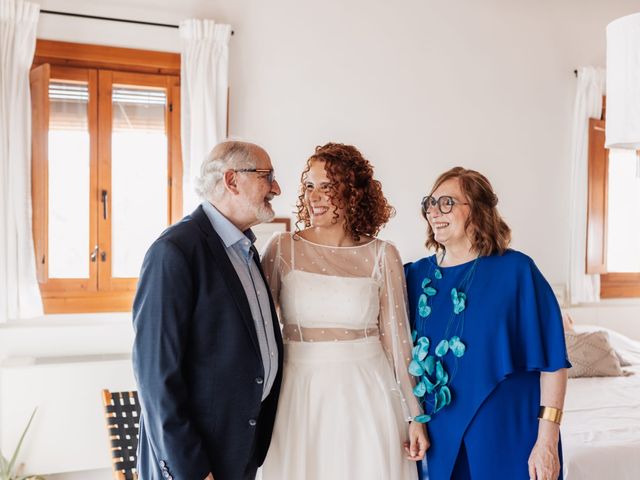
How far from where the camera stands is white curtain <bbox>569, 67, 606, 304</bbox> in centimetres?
428

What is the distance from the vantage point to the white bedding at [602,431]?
230 cm

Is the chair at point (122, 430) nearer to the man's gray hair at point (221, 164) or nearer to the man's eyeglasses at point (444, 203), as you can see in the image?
the man's gray hair at point (221, 164)

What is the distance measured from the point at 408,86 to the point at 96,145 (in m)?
2.01

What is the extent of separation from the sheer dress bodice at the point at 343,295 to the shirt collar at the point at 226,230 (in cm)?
25

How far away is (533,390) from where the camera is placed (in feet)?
5.79

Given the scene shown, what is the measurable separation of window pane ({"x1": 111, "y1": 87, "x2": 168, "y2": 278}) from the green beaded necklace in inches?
82.4

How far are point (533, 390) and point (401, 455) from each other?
1.44 feet

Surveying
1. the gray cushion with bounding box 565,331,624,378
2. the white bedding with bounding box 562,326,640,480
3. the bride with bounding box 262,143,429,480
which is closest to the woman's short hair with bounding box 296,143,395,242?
the bride with bounding box 262,143,429,480

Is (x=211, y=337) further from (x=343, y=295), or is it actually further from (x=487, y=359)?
(x=487, y=359)

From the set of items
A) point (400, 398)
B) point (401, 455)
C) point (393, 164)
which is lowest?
point (401, 455)

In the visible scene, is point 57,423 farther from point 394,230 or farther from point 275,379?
point 394,230

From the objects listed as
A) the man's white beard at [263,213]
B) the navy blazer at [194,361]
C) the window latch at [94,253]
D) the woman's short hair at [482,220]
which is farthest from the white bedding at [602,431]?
the window latch at [94,253]

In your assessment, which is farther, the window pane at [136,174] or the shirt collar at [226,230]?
the window pane at [136,174]

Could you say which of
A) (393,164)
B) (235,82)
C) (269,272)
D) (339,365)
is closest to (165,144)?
(235,82)
